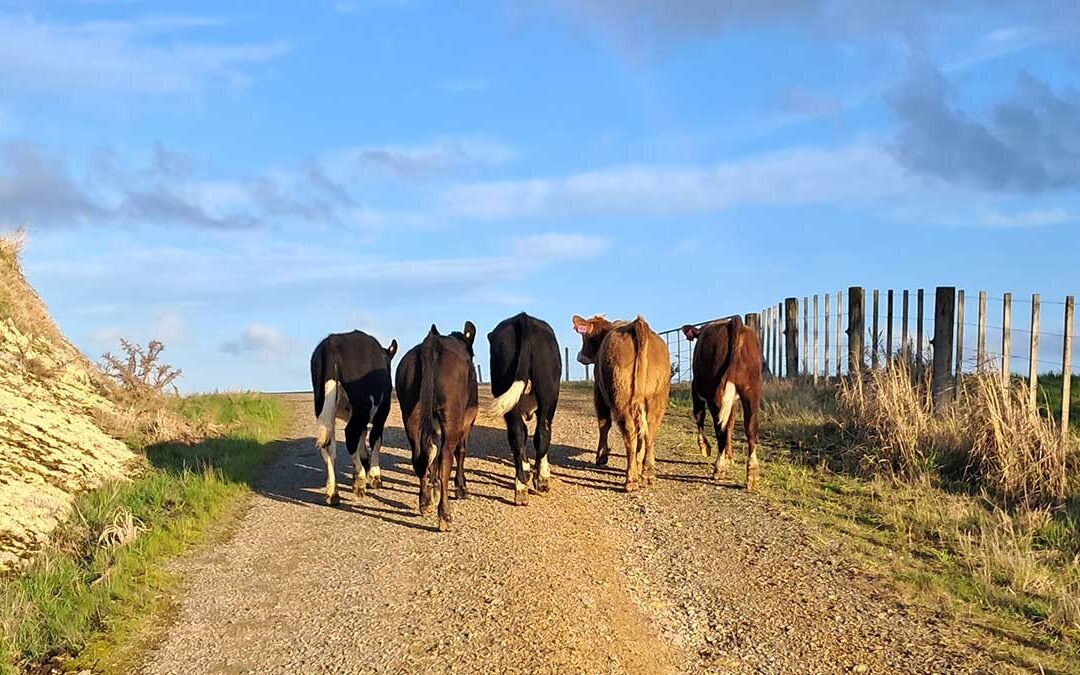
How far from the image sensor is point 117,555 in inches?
341

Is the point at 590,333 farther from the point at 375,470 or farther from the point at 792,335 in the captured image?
the point at 792,335

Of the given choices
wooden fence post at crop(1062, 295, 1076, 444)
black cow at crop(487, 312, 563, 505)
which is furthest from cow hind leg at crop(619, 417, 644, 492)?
wooden fence post at crop(1062, 295, 1076, 444)

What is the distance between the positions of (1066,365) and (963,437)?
148cm

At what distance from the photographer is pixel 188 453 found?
43.6 ft

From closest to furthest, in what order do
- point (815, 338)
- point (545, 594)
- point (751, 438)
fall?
point (545, 594) → point (751, 438) → point (815, 338)

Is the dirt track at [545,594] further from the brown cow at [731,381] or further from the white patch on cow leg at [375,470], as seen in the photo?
the brown cow at [731,381]

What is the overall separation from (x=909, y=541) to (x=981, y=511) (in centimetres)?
139

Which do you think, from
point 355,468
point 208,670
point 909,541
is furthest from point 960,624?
point 355,468

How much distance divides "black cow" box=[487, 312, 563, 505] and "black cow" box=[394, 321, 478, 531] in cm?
84

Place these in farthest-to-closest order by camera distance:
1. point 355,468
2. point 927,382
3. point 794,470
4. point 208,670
→ point 927,382 < point 794,470 < point 355,468 < point 208,670

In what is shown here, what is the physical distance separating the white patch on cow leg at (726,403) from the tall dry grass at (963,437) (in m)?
1.89

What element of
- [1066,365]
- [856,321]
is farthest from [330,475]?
[856,321]

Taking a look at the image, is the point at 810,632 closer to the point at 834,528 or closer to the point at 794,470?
the point at 834,528

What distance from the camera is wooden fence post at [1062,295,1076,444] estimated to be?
37.1ft
